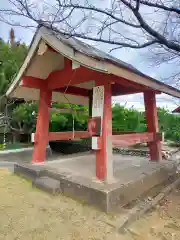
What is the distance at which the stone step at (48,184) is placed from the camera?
3726 mm

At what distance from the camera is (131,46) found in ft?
11.1

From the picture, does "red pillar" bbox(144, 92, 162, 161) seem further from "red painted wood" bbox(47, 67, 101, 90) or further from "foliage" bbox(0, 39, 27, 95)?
"foliage" bbox(0, 39, 27, 95)

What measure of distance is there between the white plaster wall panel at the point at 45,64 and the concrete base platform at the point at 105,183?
224 centimetres

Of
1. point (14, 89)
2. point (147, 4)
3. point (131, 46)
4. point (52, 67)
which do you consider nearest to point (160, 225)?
point (131, 46)

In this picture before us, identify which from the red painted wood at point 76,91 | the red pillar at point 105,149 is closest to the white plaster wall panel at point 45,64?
the red painted wood at point 76,91

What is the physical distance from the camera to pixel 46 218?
2859 millimetres

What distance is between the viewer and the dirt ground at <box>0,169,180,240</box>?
252 cm

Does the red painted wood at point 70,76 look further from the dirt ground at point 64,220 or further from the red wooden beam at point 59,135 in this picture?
the dirt ground at point 64,220

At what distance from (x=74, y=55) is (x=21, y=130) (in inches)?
311

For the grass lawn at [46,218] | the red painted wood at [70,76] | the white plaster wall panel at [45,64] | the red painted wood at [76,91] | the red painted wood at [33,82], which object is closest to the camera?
the grass lawn at [46,218]

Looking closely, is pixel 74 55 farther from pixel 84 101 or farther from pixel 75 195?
pixel 84 101

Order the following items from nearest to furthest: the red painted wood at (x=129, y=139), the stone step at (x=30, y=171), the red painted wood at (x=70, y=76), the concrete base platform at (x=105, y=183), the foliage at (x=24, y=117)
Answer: the concrete base platform at (x=105, y=183) < the red painted wood at (x=70, y=76) < the red painted wood at (x=129, y=139) < the stone step at (x=30, y=171) < the foliage at (x=24, y=117)

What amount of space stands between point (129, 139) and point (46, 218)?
2.34m

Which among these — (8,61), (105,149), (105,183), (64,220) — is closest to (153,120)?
(105,149)
